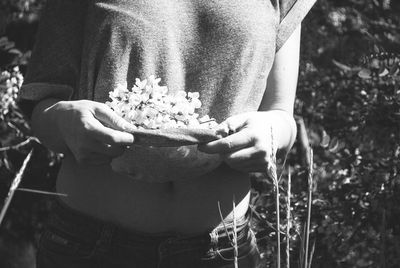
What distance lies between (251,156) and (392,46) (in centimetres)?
133

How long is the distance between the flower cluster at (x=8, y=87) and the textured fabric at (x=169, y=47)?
1.26 meters

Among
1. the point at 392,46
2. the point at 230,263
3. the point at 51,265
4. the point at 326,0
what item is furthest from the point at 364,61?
the point at 51,265

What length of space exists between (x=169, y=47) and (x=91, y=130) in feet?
0.91

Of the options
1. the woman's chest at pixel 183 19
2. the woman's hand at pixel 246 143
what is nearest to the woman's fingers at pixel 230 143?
the woman's hand at pixel 246 143

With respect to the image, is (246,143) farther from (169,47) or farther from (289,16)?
(289,16)

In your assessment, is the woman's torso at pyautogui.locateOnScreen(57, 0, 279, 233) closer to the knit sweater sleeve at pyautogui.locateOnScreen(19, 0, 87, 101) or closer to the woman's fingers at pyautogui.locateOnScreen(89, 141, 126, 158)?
the knit sweater sleeve at pyautogui.locateOnScreen(19, 0, 87, 101)

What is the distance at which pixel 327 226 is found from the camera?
2.69 m

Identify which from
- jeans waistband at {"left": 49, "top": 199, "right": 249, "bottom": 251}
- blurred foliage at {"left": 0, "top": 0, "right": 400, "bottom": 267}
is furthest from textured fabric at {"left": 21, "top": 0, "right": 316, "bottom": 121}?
blurred foliage at {"left": 0, "top": 0, "right": 400, "bottom": 267}

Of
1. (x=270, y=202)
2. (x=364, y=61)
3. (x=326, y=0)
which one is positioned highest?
(x=364, y=61)

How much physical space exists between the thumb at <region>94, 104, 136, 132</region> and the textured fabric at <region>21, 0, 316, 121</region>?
146 mm

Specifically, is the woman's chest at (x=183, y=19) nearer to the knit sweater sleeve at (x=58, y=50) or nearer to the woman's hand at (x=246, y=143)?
the knit sweater sleeve at (x=58, y=50)

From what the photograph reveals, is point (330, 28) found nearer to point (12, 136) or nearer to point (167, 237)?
point (12, 136)

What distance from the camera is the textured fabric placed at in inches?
68.5

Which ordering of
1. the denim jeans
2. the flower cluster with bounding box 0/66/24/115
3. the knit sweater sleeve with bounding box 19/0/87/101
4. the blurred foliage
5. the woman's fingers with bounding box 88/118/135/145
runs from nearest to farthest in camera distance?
1. the woman's fingers with bounding box 88/118/135/145
2. the denim jeans
3. the knit sweater sleeve with bounding box 19/0/87/101
4. the blurred foliage
5. the flower cluster with bounding box 0/66/24/115
